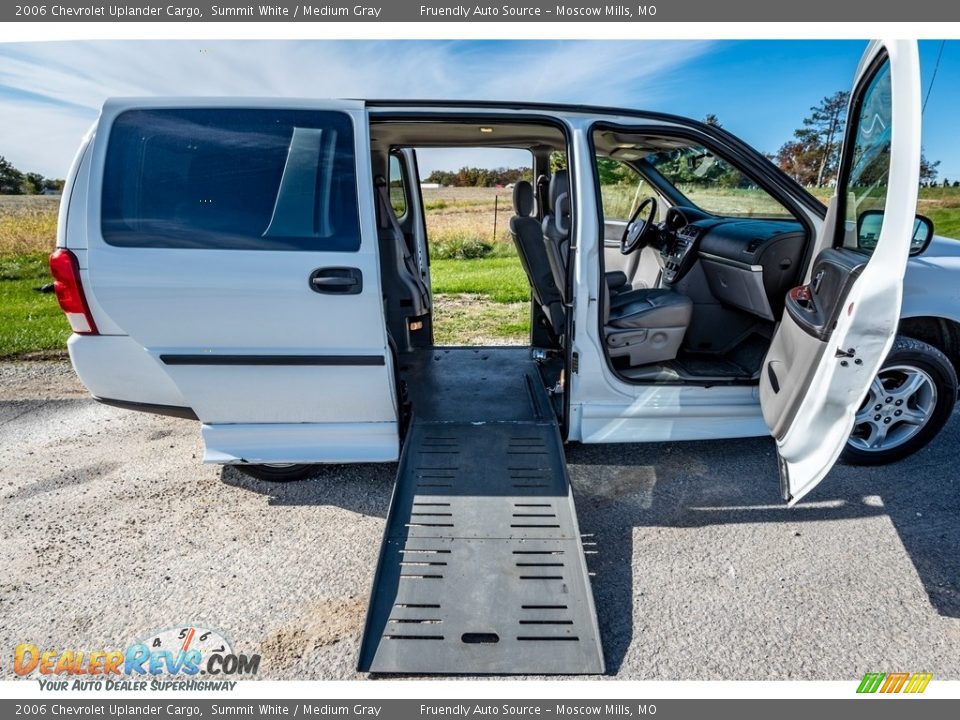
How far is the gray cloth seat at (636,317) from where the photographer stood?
3076 mm

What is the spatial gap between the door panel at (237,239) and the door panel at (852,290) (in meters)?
1.84

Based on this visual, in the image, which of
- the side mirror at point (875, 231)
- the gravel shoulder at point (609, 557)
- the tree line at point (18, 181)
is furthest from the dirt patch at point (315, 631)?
the tree line at point (18, 181)

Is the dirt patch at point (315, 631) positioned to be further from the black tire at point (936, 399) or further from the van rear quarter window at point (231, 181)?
the black tire at point (936, 399)

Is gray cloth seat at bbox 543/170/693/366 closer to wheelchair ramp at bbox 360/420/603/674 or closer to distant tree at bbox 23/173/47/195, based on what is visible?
wheelchair ramp at bbox 360/420/603/674

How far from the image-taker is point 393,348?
2703mm

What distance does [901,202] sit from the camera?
76.2 inches

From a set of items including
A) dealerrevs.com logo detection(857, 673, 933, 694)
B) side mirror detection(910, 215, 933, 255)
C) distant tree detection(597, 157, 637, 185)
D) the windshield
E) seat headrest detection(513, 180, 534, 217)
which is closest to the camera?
dealerrevs.com logo detection(857, 673, 933, 694)

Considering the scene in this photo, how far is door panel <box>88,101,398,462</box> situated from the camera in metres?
2.34

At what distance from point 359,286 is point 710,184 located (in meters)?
2.59

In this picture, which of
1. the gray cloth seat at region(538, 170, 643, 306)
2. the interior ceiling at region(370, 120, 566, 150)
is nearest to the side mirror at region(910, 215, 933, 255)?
the gray cloth seat at region(538, 170, 643, 306)

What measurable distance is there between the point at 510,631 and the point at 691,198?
3.34 meters

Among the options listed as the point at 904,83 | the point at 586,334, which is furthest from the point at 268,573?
the point at 904,83

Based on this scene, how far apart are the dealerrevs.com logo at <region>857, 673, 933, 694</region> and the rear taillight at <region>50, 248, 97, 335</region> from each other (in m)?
3.28

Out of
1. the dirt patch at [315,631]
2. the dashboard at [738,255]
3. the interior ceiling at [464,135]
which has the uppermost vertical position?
the interior ceiling at [464,135]
